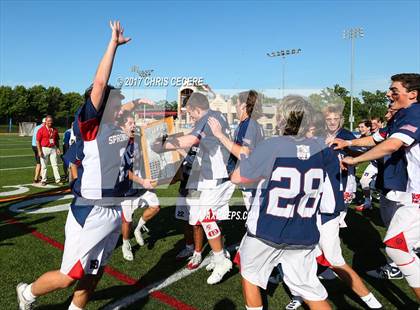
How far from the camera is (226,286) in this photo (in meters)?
4.41

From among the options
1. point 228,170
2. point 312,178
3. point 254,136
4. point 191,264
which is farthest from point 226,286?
point 312,178

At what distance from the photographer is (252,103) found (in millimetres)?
4969

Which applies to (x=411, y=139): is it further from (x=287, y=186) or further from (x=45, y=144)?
(x=45, y=144)

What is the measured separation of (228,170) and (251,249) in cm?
224

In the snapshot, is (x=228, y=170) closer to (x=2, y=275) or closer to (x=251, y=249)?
(x=251, y=249)

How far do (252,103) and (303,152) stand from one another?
2.29 meters

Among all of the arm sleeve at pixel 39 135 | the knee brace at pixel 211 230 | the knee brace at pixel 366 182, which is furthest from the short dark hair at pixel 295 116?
the arm sleeve at pixel 39 135

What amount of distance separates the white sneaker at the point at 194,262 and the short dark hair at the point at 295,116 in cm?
283

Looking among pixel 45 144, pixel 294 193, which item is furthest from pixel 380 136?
pixel 45 144

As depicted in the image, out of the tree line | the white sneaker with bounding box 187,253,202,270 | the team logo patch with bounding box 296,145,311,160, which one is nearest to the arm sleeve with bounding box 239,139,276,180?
the team logo patch with bounding box 296,145,311,160

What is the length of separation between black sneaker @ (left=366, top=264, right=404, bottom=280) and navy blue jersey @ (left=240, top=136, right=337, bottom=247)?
96.6 inches

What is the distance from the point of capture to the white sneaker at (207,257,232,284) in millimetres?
4457

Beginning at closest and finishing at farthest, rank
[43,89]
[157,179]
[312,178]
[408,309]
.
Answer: [312,178], [408,309], [157,179], [43,89]

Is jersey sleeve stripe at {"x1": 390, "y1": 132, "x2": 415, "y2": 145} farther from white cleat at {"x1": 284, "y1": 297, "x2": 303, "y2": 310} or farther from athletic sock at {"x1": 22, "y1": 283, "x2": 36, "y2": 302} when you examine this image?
athletic sock at {"x1": 22, "y1": 283, "x2": 36, "y2": 302}
